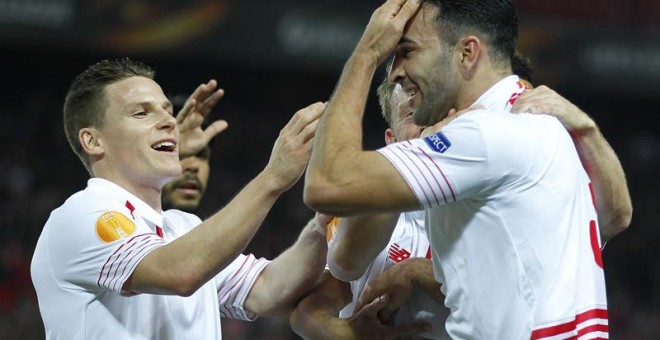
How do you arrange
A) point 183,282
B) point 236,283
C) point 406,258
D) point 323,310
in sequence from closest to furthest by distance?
point 183,282 < point 406,258 < point 323,310 < point 236,283

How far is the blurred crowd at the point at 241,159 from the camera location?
1333cm

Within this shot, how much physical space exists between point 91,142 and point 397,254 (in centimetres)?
118

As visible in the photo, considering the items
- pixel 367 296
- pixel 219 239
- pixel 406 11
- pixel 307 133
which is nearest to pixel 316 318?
pixel 367 296

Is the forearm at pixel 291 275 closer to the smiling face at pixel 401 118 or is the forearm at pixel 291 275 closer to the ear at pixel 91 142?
the smiling face at pixel 401 118

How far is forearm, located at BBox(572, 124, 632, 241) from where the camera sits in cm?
312

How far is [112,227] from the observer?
11.2 feet

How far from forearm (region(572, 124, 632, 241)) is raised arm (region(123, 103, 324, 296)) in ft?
2.80

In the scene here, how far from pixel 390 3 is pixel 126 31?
1000 cm

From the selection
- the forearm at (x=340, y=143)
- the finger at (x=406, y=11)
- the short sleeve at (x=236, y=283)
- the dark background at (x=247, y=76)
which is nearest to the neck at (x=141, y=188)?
the short sleeve at (x=236, y=283)

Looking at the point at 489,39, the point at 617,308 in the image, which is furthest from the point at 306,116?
the point at 617,308

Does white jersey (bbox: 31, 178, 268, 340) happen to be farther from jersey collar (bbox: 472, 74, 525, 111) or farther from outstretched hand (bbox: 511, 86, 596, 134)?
outstretched hand (bbox: 511, 86, 596, 134)

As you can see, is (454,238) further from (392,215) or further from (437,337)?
(437,337)

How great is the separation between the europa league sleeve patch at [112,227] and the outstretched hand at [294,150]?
1.69 feet

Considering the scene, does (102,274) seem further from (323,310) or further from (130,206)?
(323,310)
